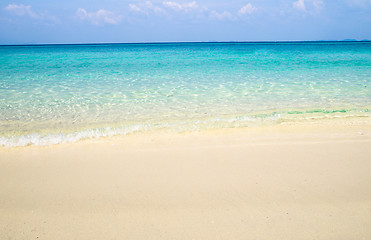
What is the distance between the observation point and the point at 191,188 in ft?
10.1

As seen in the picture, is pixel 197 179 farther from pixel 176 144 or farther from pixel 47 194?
pixel 47 194

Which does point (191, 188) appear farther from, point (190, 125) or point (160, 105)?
point (160, 105)

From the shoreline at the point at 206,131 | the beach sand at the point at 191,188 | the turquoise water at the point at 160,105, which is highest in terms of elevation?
the turquoise water at the point at 160,105

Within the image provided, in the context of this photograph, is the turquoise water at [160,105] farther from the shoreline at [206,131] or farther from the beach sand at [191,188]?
the beach sand at [191,188]

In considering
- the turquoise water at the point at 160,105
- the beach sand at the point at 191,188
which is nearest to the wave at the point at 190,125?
the turquoise water at the point at 160,105

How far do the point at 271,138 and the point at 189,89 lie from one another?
5.17 meters

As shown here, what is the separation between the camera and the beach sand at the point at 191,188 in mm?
2430

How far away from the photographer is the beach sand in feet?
7.97

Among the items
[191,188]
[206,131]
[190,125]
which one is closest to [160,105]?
[190,125]

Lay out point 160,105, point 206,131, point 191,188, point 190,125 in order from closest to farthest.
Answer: point 191,188 → point 206,131 → point 190,125 → point 160,105

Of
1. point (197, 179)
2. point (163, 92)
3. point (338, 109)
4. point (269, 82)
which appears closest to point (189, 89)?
point (163, 92)

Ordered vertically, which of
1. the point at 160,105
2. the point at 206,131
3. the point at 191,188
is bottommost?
the point at 191,188

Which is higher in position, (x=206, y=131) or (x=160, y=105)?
(x=160, y=105)

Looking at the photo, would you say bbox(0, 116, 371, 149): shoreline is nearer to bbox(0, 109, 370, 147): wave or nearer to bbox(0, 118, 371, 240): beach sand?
bbox(0, 109, 370, 147): wave
